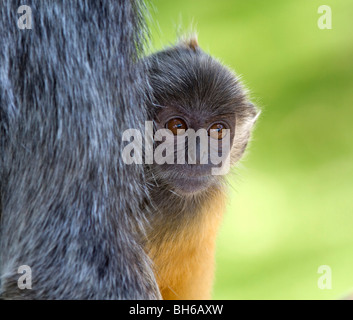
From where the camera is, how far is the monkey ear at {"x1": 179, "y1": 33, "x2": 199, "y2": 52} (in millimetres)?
2619

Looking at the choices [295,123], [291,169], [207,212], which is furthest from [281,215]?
[207,212]

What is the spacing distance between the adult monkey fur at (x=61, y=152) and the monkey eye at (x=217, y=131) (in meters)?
0.64

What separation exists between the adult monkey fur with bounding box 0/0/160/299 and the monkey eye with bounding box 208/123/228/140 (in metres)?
0.64

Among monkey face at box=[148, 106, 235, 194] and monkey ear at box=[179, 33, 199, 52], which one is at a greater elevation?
monkey ear at box=[179, 33, 199, 52]

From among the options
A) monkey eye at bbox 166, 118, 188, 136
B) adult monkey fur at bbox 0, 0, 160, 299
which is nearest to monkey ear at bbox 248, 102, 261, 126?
monkey eye at bbox 166, 118, 188, 136

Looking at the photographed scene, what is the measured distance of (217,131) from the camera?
2.46 m

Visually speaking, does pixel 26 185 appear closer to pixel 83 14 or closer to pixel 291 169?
pixel 83 14

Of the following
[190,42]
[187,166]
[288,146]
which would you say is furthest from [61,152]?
[288,146]

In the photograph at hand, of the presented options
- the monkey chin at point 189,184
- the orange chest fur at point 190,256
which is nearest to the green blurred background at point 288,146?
the orange chest fur at point 190,256

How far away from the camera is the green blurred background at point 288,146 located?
4562 mm

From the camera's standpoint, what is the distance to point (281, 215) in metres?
4.82

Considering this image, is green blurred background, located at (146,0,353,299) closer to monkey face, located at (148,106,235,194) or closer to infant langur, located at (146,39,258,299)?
infant langur, located at (146,39,258,299)
